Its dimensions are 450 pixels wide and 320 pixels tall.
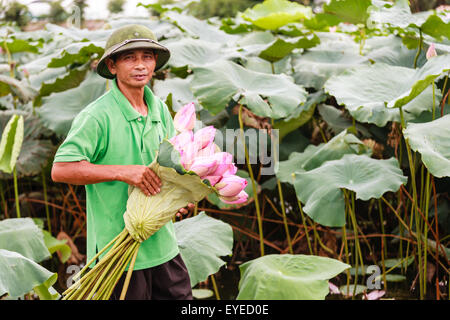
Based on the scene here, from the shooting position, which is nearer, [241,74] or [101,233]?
[101,233]

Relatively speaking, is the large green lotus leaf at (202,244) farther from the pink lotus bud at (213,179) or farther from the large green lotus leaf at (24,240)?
the pink lotus bud at (213,179)

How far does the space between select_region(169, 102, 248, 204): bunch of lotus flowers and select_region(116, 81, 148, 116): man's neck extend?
0.15 metres

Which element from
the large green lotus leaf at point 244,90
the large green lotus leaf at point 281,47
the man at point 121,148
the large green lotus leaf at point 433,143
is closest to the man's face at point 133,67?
the man at point 121,148

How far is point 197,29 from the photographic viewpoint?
3.17 meters

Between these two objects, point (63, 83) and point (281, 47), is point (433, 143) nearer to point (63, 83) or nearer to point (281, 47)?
point (281, 47)

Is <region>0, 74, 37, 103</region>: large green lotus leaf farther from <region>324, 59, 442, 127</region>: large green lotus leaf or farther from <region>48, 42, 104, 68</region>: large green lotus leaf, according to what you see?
<region>324, 59, 442, 127</region>: large green lotus leaf

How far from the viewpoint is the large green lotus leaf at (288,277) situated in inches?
56.2

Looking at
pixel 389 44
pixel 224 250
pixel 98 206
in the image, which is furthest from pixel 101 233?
pixel 389 44

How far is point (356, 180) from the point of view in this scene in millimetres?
1956

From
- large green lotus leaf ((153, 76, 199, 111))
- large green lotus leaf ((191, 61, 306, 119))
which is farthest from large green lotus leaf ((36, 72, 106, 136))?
large green lotus leaf ((191, 61, 306, 119))

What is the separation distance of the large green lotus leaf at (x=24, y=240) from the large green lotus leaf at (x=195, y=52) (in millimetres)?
1034

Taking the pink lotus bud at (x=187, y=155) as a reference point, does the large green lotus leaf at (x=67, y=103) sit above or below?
below
